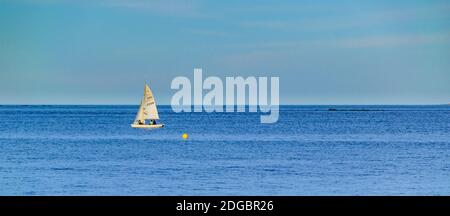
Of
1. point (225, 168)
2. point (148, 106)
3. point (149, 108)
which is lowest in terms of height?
point (225, 168)

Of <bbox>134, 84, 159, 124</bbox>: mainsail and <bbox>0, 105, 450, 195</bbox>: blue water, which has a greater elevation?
<bbox>134, 84, 159, 124</bbox>: mainsail

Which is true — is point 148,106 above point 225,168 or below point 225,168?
above

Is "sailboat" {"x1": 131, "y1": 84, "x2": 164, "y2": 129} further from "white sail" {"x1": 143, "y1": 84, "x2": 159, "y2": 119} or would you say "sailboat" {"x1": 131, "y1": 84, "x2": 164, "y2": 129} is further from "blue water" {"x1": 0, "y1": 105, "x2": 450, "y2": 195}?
"blue water" {"x1": 0, "y1": 105, "x2": 450, "y2": 195}

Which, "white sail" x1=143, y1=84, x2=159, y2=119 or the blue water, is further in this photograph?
"white sail" x1=143, y1=84, x2=159, y2=119

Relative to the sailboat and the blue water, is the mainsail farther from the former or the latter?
the blue water

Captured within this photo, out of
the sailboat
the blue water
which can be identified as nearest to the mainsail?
the sailboat

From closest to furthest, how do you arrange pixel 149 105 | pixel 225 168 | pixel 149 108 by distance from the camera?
pixel 225 168
pixel 149 105
pixel 149 108

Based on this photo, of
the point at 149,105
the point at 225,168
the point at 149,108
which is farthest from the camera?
the point at 149,108

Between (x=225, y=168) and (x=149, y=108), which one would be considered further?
(x=149, y=108)

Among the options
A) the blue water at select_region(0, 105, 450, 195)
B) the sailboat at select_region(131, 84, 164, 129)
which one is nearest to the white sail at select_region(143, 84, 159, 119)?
the sailboat at select_region(131, 84, 164, 129)

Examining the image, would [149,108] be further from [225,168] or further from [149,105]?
[225,168]

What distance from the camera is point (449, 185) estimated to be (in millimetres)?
45031

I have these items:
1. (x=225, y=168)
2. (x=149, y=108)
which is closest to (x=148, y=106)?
(x=149, y=108)
